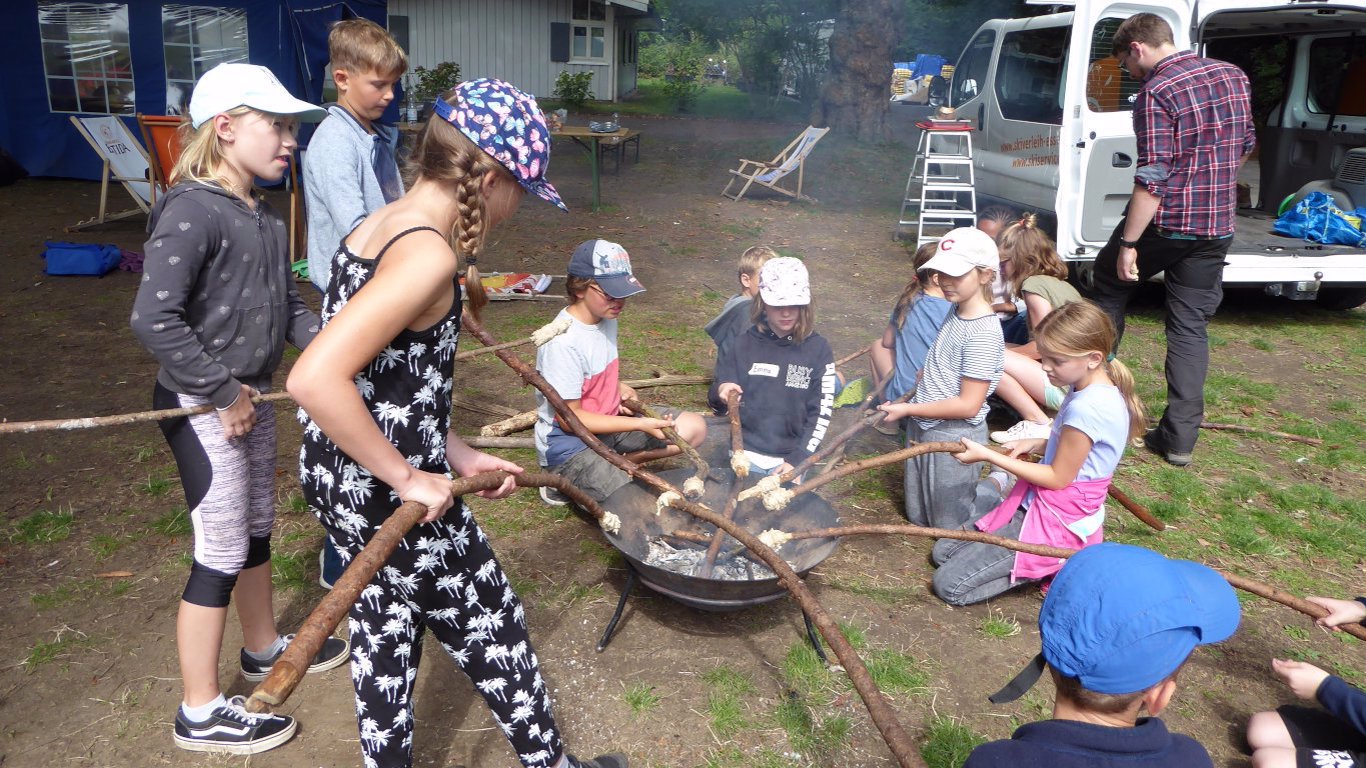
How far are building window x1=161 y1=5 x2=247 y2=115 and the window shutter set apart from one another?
14556 mm

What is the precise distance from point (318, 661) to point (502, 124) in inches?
85.6

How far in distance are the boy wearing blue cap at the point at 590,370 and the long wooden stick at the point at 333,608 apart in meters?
1.72

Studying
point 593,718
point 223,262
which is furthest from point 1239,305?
point 223,262

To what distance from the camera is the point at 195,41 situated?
11.6 meters

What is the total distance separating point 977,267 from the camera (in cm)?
390

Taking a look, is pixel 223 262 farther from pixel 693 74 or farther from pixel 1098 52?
pixel 693 74

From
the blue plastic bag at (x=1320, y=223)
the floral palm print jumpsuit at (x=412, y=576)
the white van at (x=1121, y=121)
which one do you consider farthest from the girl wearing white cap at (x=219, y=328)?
the blue plastic bag at (x=1320, y=223)

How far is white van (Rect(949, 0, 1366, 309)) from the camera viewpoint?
7.05m

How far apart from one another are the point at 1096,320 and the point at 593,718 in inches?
90.4

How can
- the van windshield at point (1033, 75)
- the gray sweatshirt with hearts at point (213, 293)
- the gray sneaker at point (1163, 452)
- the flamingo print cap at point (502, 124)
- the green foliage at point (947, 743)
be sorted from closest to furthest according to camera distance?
the flamingo print cap at point (502, 124) → the gray sweatshirt with hearts at point (213, 293) → the green foliage at point (947, 743) → the gray sneaker at point (1163, 452) → the van windshield at point (1033, 75)

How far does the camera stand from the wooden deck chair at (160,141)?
29.0 ft

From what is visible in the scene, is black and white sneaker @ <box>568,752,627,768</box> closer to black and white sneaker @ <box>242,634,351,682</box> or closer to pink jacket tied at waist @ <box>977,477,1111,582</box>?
black and white sneaker @ <box>242,634,351,682</box>

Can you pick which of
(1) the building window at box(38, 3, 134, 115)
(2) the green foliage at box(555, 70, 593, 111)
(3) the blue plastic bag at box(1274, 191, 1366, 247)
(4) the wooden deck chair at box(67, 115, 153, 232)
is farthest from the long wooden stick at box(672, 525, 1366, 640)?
(2) the green foliage at box(555, 70, 593, 111)

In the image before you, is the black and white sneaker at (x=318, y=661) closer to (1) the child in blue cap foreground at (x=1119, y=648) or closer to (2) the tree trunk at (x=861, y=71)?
(1) the child in blue cap foreground at (x=1119, y=648)
